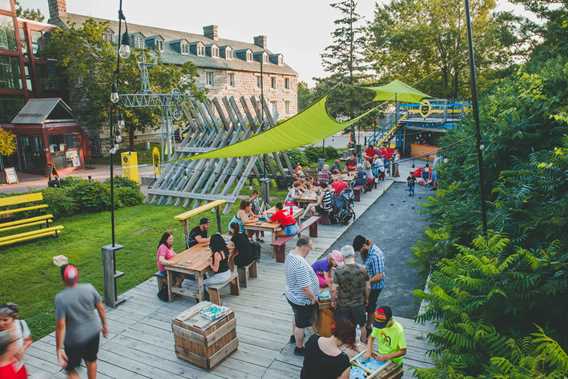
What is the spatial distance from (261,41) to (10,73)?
27932 millimetres

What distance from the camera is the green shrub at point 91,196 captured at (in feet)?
44.8

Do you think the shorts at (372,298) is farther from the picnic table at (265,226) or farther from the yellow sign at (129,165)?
the yellow sign at (129,165)

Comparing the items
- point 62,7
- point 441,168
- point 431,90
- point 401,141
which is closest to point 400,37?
point 431,90

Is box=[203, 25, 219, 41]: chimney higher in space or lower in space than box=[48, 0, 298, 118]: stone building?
higher

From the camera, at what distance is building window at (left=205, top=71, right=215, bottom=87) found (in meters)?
36.5

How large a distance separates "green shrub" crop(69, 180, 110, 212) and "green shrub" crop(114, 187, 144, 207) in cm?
46

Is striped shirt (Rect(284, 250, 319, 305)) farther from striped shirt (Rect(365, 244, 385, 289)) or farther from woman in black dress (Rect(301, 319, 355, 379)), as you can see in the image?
woman in black dress (Rect(301, 319, 355, 379))

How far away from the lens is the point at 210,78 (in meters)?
A: 36.9

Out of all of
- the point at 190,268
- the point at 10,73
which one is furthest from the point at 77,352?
the point at 10,73

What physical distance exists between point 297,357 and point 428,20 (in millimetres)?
28612

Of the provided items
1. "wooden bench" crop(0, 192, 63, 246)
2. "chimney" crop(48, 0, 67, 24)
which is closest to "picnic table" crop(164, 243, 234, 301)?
"wooden bench" crop(0, 192, 63, 246)

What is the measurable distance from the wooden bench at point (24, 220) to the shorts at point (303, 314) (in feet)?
29.3

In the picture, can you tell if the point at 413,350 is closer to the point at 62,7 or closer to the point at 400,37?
the point at 400,37

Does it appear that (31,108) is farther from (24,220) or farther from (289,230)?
(289,230)
